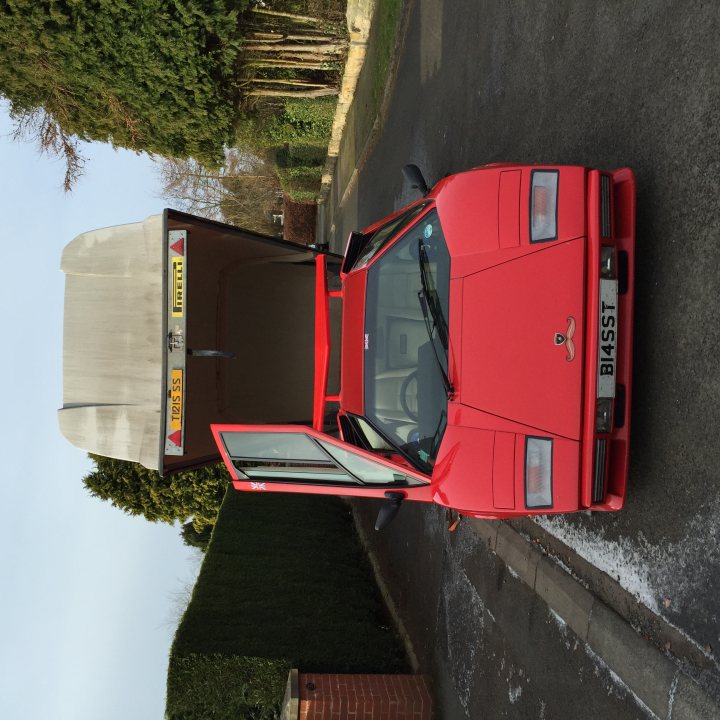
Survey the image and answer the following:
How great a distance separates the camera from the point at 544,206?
4129 millimetres

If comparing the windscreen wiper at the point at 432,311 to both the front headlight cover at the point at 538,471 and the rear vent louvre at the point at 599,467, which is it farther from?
the rear vent louvre at the point at 599,467

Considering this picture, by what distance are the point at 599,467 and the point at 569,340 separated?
2.82 feet

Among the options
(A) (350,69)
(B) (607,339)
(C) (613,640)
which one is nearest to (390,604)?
(C) (613,640)

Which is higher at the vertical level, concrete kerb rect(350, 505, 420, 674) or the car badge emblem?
the car badge emblem

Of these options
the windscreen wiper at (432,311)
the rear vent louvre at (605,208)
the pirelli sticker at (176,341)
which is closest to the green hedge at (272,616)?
the pirelli sticker at (176,341)

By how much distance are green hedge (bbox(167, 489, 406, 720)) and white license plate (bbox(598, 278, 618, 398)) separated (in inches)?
207

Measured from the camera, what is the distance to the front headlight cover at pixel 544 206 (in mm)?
4094

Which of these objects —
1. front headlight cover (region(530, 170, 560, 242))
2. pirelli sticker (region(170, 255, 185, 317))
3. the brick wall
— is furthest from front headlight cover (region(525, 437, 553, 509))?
the brick wall

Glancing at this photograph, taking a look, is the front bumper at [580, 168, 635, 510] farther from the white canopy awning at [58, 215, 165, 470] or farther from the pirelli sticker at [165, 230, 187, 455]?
the white canopy awning at [58, 215, 165, 470]

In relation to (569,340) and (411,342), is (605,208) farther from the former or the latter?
(411,342)

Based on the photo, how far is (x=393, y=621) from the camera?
29.2 ft

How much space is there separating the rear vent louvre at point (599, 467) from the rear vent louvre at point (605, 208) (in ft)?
4.48

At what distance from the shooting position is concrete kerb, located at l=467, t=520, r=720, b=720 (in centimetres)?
379

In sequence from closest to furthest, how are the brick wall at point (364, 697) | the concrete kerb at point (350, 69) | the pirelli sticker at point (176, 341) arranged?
the pirelli sticker at point (176, 341), the brick wall at point (364, 697), the concrete kerb at point (350, 69)
